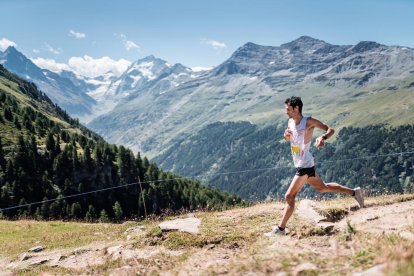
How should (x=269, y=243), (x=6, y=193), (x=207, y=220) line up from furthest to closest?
(x=6, y=193), (x=207, y=220), (x=269, y=243)

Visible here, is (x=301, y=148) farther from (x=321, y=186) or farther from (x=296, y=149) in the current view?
(x=321, y=186)

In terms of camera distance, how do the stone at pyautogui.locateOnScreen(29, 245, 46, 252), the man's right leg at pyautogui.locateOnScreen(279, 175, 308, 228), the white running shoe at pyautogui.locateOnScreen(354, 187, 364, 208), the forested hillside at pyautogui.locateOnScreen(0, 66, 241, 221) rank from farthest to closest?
the forested hillside at pyautogui.locateOnScreen(0, 66, 241, 221)
the stone at pyautogui.locateOnScreen(29, 245, 46, 252)
the white running shoe at pyautogui.locateOnScreen(354, 187, 364, 208)
the man's right leg at pyautogui.locateOnScreen(279, 175, 308, 228)

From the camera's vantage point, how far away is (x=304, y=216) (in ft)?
53.9

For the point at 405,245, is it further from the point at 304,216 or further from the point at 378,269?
the point at 304,216

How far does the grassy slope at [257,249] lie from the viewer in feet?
31.3

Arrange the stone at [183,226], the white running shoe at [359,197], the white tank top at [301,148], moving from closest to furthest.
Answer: the white tank top at [301,148] → the stone at [183,226] → the white running shoe at [359,197]

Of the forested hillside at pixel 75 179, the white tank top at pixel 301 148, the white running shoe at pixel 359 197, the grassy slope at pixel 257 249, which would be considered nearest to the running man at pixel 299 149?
the white tank top at pixel 301 148

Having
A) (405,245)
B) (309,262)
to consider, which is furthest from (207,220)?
(405,245)

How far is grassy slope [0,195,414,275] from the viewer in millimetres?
9547

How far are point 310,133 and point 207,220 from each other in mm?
6044

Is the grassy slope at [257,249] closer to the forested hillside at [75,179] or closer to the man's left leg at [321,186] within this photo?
the man's left leg at [321,186]

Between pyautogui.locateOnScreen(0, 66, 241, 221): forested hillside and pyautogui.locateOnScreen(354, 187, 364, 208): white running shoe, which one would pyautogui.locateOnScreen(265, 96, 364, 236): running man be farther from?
pyautogui.locateOnScreen(0, 66, 241, 221): forested hillside

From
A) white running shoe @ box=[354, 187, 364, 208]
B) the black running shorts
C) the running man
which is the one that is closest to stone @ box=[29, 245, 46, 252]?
the running man

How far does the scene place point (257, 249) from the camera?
12266 millimetres
